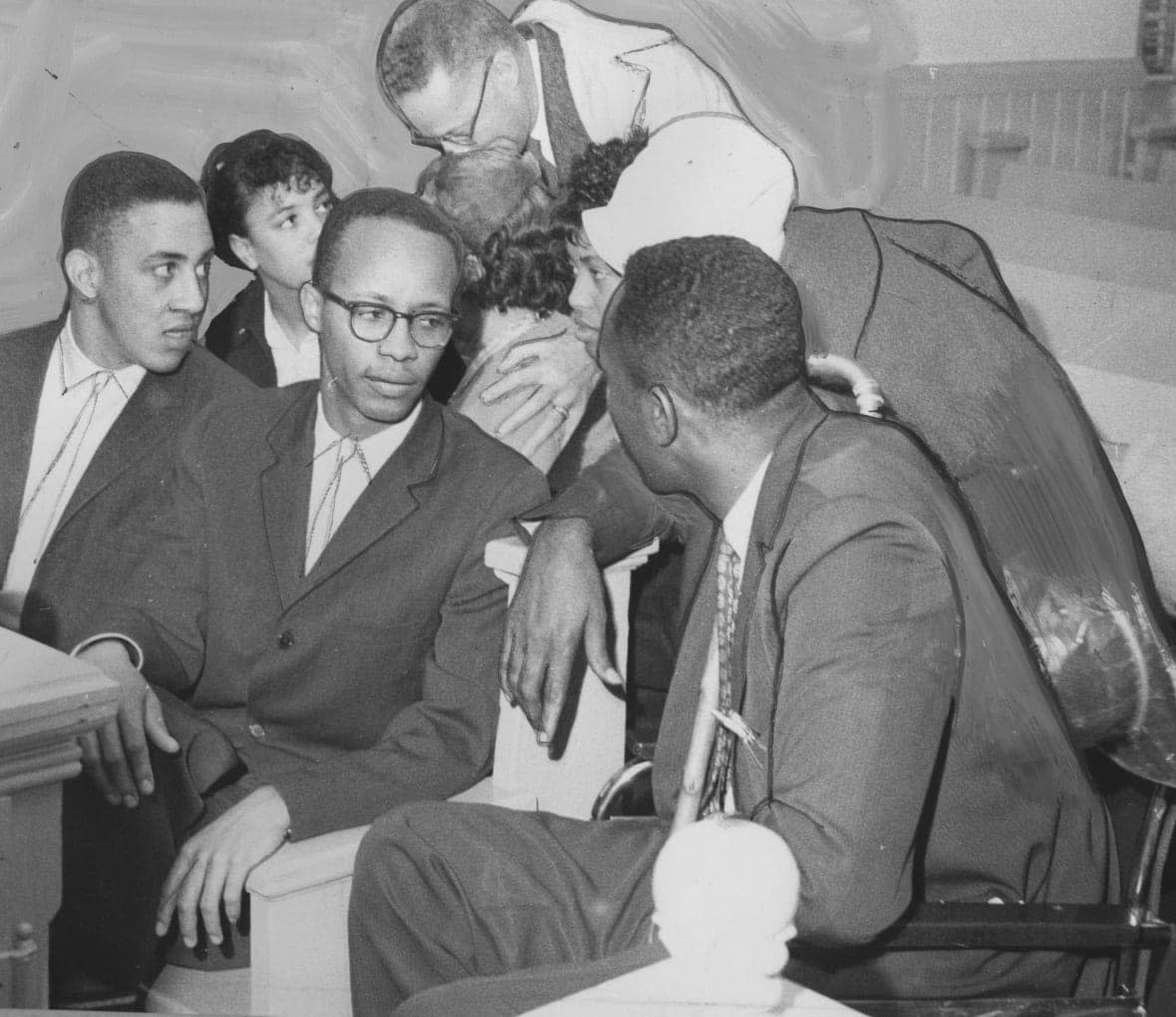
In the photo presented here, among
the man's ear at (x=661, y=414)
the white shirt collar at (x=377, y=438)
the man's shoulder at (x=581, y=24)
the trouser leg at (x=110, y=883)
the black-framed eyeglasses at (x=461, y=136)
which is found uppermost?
the man's shoulder at (x=581, y=24)

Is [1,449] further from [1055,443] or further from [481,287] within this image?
[1055,443]

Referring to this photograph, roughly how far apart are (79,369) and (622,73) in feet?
3.13

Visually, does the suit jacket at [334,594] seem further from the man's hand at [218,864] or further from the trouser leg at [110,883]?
the trouser leg at [110,883]

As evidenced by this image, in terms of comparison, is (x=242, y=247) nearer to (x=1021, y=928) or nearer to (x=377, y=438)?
(x=377, y=438)

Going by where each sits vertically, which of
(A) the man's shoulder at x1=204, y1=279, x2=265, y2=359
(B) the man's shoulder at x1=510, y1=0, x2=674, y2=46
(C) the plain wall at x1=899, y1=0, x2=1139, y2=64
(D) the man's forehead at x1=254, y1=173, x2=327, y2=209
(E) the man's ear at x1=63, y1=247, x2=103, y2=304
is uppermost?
(C) the plain wall at x1=899, y1=0, x2=1139, y2=64

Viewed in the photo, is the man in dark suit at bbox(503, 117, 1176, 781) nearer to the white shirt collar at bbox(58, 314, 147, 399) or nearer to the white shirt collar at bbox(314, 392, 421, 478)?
the white shirt collar at bbox(314, 392, 421, 478)

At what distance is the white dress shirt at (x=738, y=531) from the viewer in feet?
7.81

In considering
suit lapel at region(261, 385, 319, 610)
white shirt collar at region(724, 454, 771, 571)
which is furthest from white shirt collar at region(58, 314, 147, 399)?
white shirt collar at region(724, 454, 771, 571)

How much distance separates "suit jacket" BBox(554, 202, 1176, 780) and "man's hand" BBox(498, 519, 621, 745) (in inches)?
3.9

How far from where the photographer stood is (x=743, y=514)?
240 cm

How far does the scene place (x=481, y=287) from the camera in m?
2.51

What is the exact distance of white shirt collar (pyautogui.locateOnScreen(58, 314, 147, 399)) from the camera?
8.20 feet

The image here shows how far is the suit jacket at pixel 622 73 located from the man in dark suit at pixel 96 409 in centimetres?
61

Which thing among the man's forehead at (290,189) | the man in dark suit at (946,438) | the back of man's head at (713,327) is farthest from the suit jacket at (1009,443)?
the man's forehead at (290,189)
